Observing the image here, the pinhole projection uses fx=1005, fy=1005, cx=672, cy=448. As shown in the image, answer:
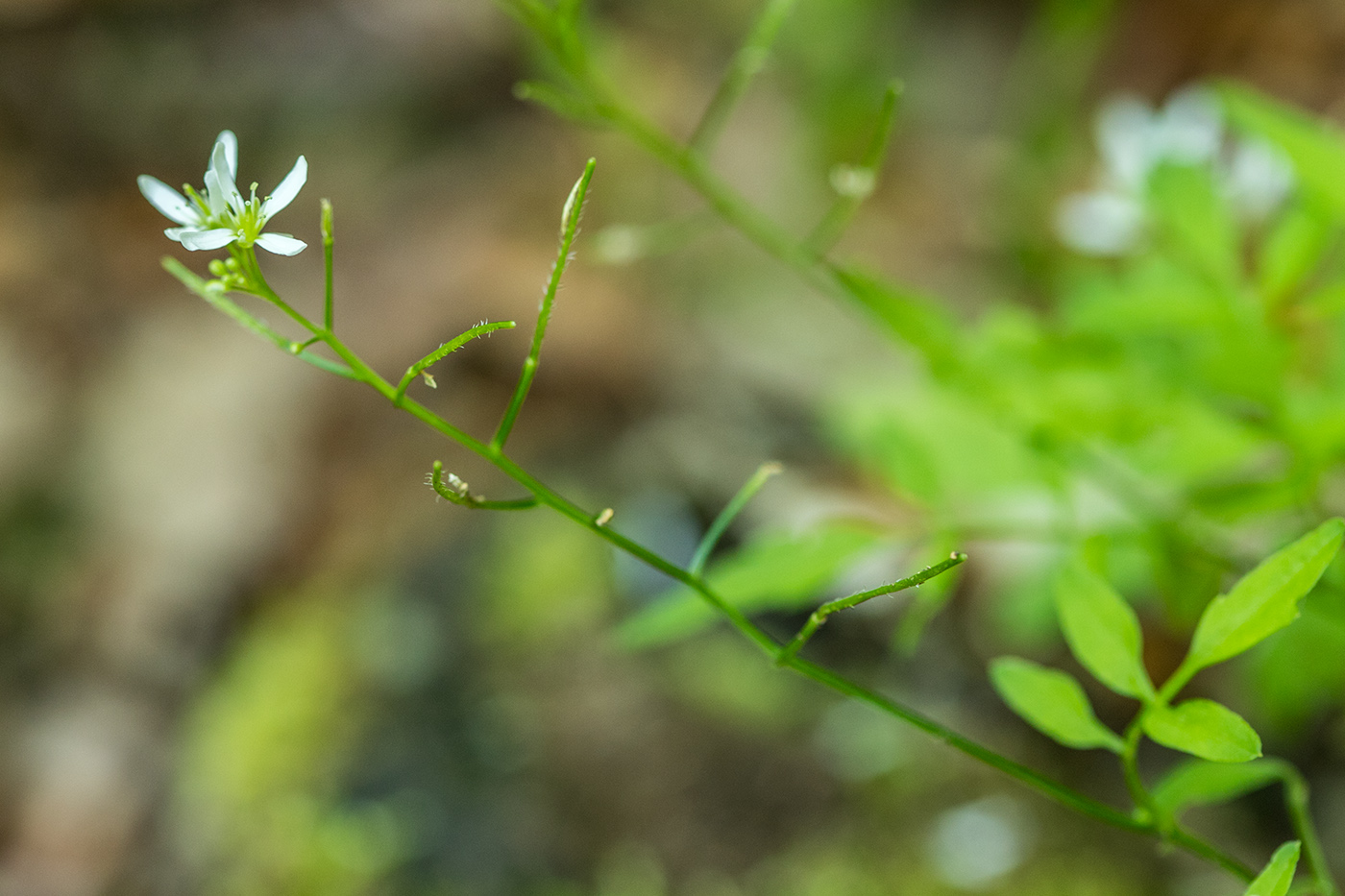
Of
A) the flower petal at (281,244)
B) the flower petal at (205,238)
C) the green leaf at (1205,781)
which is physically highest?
the flower petal at (281,244)

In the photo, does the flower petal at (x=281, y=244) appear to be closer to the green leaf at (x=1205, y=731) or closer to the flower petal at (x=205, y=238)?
the flower petal at (x=205, y=238)

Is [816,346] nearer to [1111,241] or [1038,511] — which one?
[1038,511]

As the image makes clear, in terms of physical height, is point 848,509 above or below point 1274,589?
below

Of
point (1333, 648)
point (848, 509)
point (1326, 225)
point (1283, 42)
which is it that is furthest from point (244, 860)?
point (1283, 42)

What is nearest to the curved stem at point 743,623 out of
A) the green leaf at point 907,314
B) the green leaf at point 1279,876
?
the green leaf at point 1279,876

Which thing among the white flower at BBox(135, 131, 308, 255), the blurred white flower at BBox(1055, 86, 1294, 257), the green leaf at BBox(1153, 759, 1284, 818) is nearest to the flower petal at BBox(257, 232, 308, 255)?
the white flower at BBox(135, 131, 308, 255)

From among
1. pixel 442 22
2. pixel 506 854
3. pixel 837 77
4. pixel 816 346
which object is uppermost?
pixel 837 77

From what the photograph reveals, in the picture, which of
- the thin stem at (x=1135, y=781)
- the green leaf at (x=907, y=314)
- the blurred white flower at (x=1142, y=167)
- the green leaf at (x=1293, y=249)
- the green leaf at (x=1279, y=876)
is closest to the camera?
the green leaf at (x=1279, y=876)
